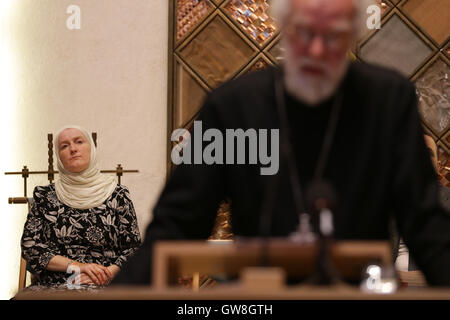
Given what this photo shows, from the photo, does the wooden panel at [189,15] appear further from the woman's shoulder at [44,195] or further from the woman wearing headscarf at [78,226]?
the woman's shoulder at [44,195]

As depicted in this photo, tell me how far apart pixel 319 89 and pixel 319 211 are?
0.39 meters

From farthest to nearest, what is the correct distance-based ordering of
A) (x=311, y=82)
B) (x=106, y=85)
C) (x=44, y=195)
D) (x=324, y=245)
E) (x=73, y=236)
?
(x=106, y=85), (x=44, y=195), (x=73, y=236), (x=311, y=82), (x=324, y=245)

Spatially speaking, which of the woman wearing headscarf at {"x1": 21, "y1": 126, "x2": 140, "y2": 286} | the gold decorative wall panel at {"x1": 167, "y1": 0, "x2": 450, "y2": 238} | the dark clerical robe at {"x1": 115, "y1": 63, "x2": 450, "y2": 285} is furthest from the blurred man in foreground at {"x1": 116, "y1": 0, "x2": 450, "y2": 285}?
the gold decorative wall panel at {"x1": 167, "y1": 0, "x2": 450, "y2": 238}

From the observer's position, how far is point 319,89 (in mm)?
1610

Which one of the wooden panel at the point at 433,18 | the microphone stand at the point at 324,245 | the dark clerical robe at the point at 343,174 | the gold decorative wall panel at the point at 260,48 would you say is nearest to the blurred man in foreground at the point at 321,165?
the dark clerical robe at the point at 343,174

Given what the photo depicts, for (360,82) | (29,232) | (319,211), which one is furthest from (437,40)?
(319,211)

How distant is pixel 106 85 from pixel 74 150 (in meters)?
1.14

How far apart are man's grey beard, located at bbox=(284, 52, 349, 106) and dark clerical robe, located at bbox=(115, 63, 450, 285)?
0.03 m

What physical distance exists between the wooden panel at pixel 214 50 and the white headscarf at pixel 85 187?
4.10 feet

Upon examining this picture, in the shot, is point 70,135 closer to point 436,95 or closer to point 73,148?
point 73,148

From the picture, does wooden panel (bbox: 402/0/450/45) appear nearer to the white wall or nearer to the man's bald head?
the white wall

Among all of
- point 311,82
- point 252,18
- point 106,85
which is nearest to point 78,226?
point 106,85

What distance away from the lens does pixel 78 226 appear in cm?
391

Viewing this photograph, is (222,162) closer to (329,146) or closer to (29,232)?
(329,146)
